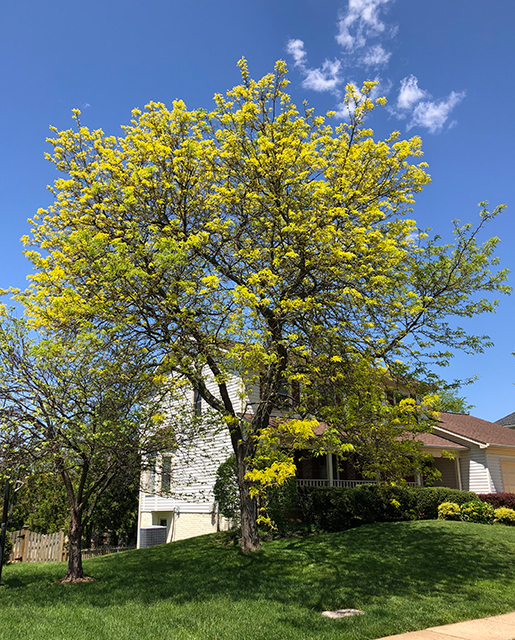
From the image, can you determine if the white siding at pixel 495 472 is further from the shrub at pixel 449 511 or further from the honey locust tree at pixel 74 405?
the honey locust tree at pixel 74 405

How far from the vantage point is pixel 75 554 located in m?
12.2

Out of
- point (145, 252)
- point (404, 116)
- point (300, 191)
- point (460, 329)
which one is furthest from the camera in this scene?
point (404, 116)

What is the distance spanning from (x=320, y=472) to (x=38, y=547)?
489 inches

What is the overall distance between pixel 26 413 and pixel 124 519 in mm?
17283

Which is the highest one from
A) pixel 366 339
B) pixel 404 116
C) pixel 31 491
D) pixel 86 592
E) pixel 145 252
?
pixel 404 116

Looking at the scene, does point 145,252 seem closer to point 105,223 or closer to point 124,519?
point 105,223

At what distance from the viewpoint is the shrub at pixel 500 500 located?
22.5 metres

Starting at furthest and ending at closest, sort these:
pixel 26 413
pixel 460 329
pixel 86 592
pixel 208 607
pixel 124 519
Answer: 1. pixel 124 519
2. pixel 460 329
3. pixel 26 413
4. pixel 86 592
5. pixel 208 607

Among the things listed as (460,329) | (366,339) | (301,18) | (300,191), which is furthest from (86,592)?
(301,18)

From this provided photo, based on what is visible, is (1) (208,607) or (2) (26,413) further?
(2) (26,413)

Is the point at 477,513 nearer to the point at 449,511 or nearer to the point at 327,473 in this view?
the point at 449,511

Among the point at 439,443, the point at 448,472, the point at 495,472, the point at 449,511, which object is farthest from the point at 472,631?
the point at 448,472

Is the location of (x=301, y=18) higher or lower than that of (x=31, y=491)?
higher

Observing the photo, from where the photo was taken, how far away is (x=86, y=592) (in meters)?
10.4
